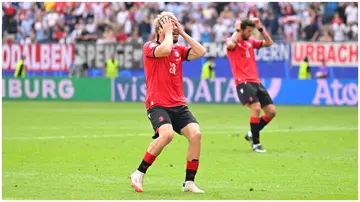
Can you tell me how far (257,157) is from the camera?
15.9 m

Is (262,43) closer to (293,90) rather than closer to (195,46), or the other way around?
(195,46)

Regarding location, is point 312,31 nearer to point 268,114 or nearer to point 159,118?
point 268,114

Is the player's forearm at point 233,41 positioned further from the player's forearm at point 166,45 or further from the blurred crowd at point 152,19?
the blurred crowd at point 152,19

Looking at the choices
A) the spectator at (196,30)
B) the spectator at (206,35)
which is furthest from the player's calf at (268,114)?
the spectator at (196,30)

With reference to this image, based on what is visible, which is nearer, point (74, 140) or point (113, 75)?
point (74, 140)

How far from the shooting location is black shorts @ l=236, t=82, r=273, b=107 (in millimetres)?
17141

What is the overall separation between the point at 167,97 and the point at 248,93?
18.4 ft

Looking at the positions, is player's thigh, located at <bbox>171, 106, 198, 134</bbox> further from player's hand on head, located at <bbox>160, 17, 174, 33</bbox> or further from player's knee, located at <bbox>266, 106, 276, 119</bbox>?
player's knee, located at <bbox>266, 106, 276, 119</bbox>

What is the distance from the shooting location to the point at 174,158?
15695 mm

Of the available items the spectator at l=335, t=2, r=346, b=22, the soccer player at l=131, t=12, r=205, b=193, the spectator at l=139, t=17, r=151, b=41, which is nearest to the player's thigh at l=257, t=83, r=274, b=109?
the soccer player at l=131, t=12, r=205, b=193

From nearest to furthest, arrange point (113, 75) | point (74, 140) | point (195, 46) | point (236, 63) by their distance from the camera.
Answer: point (195, 46), point (236, 63), point (74, 140), point (113, 75)

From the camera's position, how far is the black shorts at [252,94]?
1714cm

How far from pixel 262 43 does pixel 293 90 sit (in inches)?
629

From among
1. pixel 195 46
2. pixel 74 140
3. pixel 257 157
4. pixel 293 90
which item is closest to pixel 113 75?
pixel 293 90
